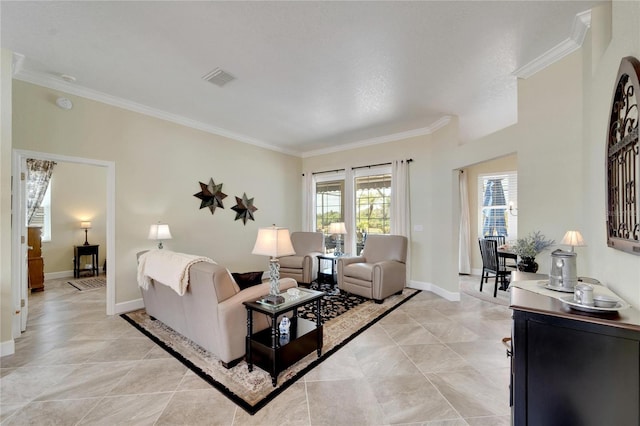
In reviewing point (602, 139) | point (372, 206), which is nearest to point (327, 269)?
point (372, 206)

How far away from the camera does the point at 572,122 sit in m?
2.42

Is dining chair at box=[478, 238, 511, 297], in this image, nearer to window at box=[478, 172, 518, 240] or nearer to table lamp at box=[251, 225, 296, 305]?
window at box=[478, 172, 518, 240]

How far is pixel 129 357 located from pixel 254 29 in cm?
322

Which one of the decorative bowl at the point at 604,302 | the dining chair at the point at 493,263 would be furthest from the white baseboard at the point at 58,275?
the dining chair at the point at 493,263

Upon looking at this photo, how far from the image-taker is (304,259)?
16.5ft

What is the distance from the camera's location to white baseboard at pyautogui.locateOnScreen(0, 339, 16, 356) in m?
2.46

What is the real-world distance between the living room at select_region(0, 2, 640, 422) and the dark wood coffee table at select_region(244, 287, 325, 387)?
2068 mm

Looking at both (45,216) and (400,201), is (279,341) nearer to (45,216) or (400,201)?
(400,201)

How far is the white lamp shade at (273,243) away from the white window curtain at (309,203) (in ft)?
12.6

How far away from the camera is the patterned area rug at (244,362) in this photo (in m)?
1.97

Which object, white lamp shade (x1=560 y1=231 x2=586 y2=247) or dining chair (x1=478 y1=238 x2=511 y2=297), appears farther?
dining chair (x1=478 y1=238 x2=511 y2=297)

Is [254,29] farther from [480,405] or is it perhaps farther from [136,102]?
[480,405]

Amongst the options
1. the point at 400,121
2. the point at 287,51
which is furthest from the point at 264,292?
the point at 400,121

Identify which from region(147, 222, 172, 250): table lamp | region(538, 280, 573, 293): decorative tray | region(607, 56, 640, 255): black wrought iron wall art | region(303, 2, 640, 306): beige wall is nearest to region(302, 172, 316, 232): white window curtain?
region(303, 2, 640, 306): beige wall
